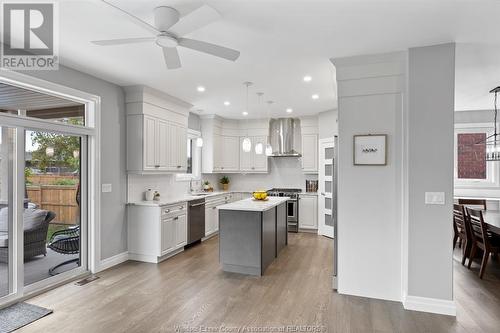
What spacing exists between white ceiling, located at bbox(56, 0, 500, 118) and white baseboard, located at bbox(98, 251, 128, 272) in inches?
104

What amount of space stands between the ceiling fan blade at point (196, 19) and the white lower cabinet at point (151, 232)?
115 inches

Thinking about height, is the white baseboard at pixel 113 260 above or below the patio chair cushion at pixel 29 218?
below

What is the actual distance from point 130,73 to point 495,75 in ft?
16.4

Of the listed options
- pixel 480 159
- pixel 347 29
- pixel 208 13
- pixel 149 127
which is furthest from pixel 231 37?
pixel 480 159

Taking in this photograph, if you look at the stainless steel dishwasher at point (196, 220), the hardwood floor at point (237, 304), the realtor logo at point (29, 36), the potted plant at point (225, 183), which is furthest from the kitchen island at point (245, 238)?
the potted plant at point (225, 183)

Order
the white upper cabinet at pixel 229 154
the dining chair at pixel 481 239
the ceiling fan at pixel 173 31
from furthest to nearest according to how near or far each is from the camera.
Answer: the white upper cabinet at pixel 229 154 < the dining chair at pixel 481 239 < the ceiling fan at pixel 173 31

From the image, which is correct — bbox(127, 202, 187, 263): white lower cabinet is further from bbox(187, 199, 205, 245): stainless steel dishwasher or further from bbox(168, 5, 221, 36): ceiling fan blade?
bbox(168, 5, 221, 36): ceiling fan blade

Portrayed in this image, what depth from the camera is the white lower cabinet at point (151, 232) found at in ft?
14.7

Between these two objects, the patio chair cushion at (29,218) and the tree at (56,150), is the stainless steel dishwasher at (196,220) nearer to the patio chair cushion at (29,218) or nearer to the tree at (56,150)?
the tree at (56,150)

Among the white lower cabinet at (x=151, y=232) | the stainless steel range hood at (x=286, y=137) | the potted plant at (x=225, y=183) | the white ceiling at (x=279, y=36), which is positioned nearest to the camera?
the white ceiling at (x=279, y=36)

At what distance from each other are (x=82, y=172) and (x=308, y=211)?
4615 mm

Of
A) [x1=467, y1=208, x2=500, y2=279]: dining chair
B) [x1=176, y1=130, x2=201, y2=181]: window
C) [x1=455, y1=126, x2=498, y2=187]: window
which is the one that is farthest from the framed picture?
[x1=455, y1=126, x2=498, y2=187]: window

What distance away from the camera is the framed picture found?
323cm

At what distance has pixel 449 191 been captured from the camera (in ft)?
9.62
